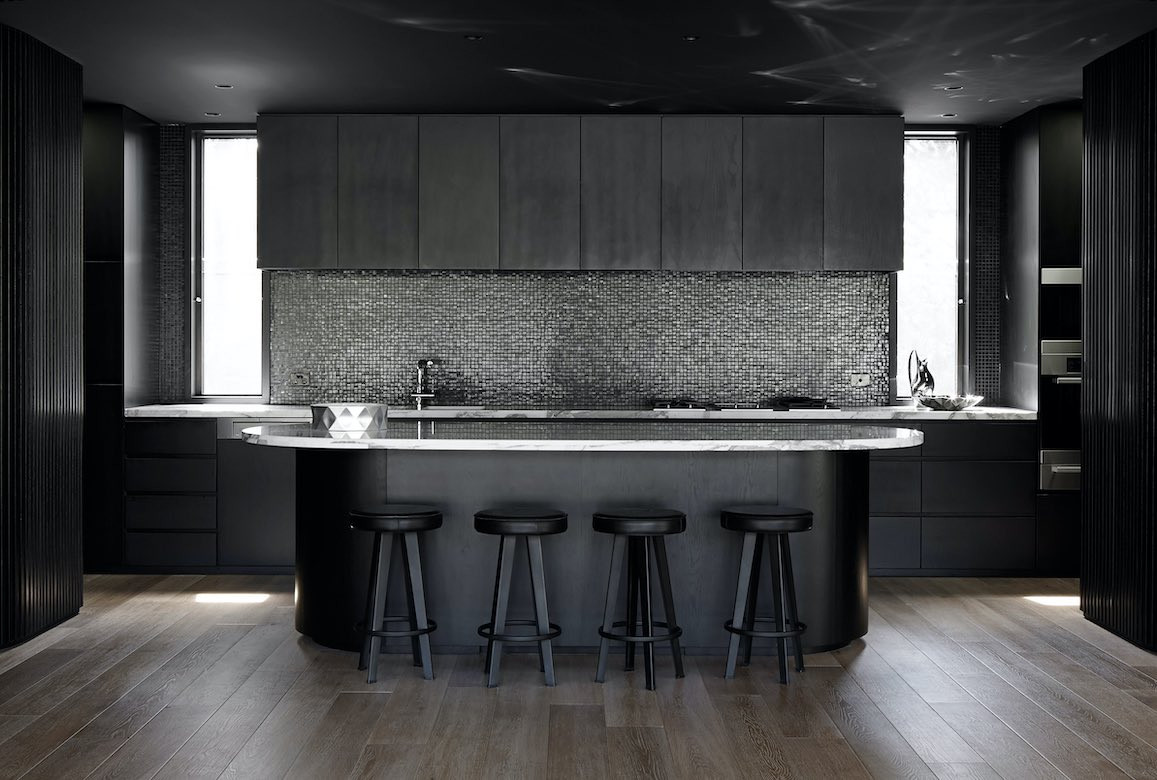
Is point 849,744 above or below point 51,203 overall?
below

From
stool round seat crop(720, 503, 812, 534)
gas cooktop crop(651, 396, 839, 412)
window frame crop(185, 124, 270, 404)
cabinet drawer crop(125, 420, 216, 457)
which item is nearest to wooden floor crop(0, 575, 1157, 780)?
stool round seat crop(720, 503, 812, 534)

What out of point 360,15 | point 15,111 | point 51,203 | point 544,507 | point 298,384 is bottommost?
point 544,507

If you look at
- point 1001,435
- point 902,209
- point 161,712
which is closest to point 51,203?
point 161,712

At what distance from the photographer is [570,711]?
3.69 meters

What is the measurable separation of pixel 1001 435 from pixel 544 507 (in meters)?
3.17

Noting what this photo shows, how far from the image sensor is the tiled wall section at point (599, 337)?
265 inches

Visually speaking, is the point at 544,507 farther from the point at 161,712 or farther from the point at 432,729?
the point at 161,712

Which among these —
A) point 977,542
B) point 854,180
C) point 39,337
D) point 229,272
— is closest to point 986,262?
point 854,180

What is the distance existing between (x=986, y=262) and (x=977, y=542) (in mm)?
1859

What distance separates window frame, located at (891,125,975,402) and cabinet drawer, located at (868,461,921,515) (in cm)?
80

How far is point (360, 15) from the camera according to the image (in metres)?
4.62

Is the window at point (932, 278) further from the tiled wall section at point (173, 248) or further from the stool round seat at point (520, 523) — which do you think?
the tiled wall section at point (173, 248)

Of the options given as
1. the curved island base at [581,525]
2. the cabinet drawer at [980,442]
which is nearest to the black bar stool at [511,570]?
the curved island base at [581,525]

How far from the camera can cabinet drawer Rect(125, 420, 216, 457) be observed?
6.15 metres
